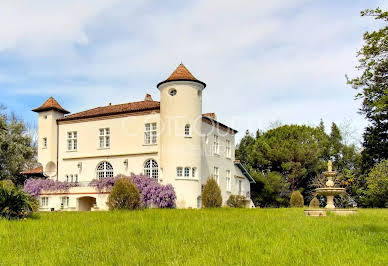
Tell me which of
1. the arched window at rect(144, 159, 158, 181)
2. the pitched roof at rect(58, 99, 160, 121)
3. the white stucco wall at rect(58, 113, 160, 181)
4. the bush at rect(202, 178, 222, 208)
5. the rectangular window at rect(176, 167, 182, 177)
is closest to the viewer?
the bush at rect(202, 178, 222, 208)

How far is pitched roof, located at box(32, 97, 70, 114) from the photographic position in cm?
3709

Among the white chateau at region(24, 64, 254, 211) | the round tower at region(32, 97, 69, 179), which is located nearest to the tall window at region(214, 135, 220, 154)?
the white chateau at region(24, 64, 254, 211)

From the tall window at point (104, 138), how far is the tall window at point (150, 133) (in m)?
3.69

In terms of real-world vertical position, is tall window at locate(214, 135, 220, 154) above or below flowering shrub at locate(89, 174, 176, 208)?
above

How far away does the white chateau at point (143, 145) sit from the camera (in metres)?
31.6

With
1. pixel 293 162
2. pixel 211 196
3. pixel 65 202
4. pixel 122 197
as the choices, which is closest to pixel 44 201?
pixel 65 202

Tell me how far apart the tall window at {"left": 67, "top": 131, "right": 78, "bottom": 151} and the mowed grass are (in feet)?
79.1

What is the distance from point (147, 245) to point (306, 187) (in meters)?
43.4

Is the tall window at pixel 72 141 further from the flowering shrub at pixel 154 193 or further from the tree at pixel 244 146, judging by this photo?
the tree at pixel 244 146

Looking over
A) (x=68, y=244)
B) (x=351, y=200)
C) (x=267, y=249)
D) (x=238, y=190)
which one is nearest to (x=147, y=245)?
(x=68, y=244)

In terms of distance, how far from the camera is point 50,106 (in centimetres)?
3694

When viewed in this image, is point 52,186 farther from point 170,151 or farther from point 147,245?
point 147,245

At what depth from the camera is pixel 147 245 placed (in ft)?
31.3

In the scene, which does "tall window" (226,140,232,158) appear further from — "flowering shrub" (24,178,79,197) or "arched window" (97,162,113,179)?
"flowering shrub" (24,178,79,197)
